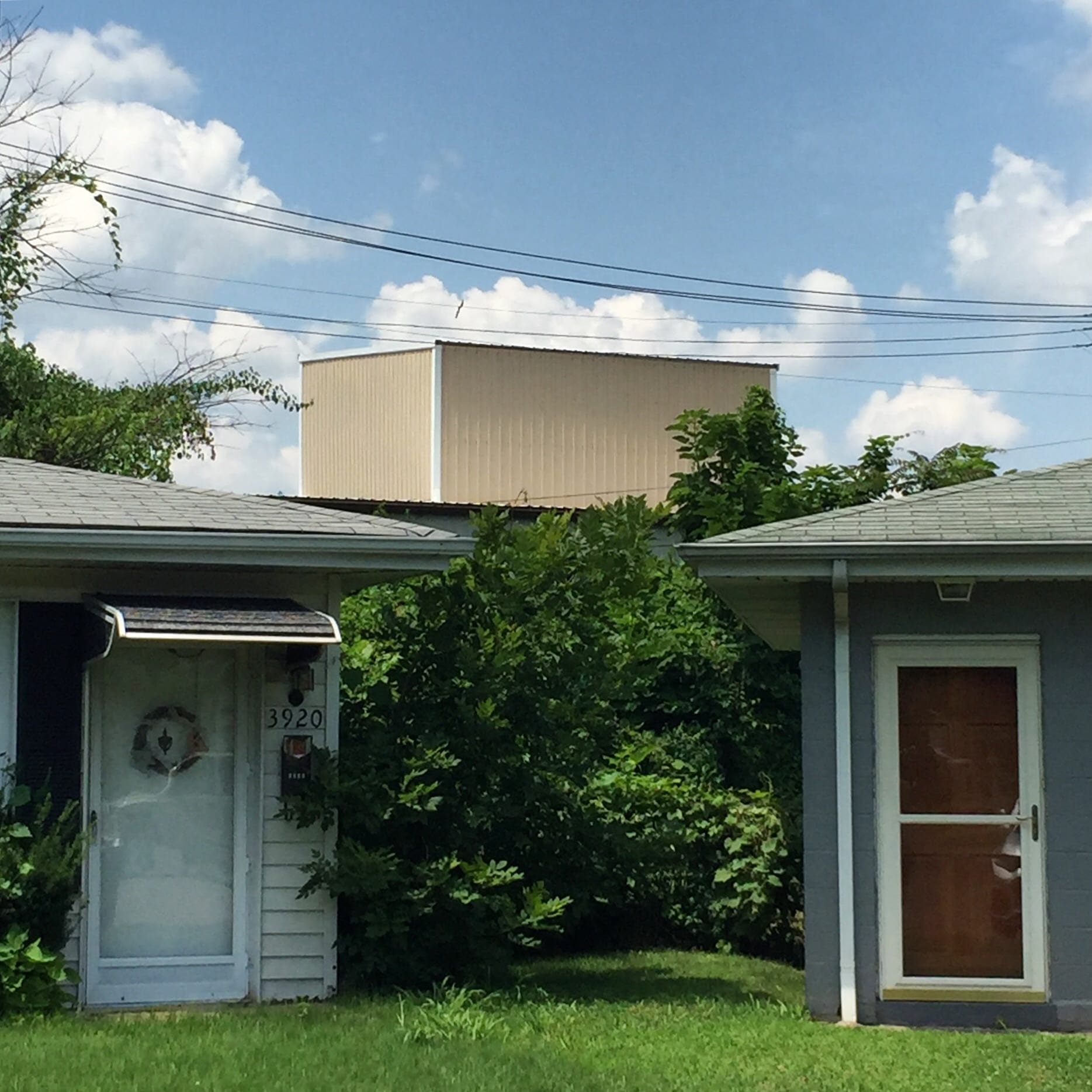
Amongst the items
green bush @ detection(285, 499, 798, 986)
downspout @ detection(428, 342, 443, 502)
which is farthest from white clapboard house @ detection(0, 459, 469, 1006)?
downspout @ detection(428, 342, 443, 502)

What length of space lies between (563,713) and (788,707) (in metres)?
4.36

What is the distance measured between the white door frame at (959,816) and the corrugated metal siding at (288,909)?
3032mm

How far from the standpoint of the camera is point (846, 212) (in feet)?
71.1

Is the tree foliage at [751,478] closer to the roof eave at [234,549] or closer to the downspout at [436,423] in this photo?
the roof eave at [234,549]

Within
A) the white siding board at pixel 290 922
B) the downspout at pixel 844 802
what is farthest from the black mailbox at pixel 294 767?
the downspout at pixel 844 802

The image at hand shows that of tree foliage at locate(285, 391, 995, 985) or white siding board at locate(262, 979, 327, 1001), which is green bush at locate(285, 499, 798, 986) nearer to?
tree foliage at locate(285, 391, 995, 985)

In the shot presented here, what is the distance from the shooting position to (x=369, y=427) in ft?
114

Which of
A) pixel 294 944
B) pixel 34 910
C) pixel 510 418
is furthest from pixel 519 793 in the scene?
pixel 510 418

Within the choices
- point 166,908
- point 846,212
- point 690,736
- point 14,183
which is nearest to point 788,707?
point 690,736

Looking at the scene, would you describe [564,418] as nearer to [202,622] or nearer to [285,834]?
[285,834]

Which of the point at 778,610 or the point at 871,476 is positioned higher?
the point at 871,476

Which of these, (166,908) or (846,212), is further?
(846,212)

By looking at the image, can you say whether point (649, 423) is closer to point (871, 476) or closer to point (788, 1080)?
point (871, 476)

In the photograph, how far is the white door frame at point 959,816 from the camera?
28.2ft
